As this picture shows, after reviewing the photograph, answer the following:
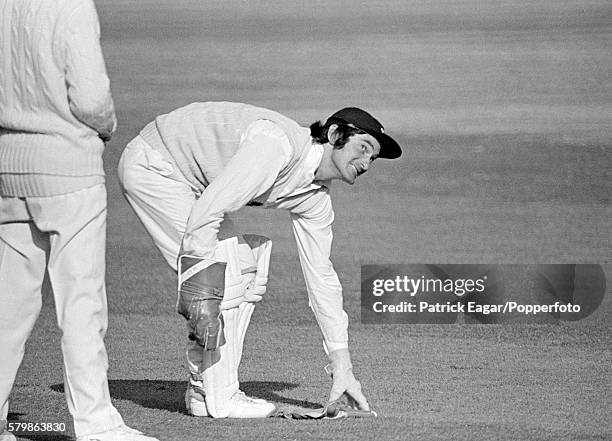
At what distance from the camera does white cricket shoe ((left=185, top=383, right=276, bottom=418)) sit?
3.10 meters

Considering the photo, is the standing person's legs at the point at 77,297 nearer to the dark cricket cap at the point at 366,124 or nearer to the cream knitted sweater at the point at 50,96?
the cream knitted sweater at the point at 50,96

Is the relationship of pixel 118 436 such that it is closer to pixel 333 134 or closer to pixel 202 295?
pixel 202 295

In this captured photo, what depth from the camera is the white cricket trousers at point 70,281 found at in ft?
8.53

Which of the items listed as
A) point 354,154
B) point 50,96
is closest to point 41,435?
point 50,96

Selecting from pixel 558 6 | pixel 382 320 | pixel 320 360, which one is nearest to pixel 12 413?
pixel 320 360

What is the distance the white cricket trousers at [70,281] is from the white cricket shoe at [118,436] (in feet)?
0.04

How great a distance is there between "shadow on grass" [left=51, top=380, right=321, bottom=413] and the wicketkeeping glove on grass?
45 cm

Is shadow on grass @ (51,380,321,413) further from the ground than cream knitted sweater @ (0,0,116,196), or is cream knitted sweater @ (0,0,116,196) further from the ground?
cream knitted sweater @ (0,0,116,196)

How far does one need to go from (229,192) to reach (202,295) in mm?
234

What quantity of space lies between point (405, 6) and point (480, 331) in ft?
4.10

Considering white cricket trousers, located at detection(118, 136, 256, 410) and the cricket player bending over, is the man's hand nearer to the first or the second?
the cricket player bending over

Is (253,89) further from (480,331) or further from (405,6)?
(480,331)

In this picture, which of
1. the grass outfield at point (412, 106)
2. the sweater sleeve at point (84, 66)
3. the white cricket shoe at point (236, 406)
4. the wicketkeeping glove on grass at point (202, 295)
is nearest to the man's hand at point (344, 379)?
the white cricket shoe at point (236, 406)

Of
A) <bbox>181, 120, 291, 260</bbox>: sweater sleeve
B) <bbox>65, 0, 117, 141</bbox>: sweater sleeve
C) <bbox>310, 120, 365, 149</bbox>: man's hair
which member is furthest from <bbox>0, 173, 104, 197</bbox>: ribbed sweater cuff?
<bbox>310, 120, 365, 149</bbox>: man's hair
